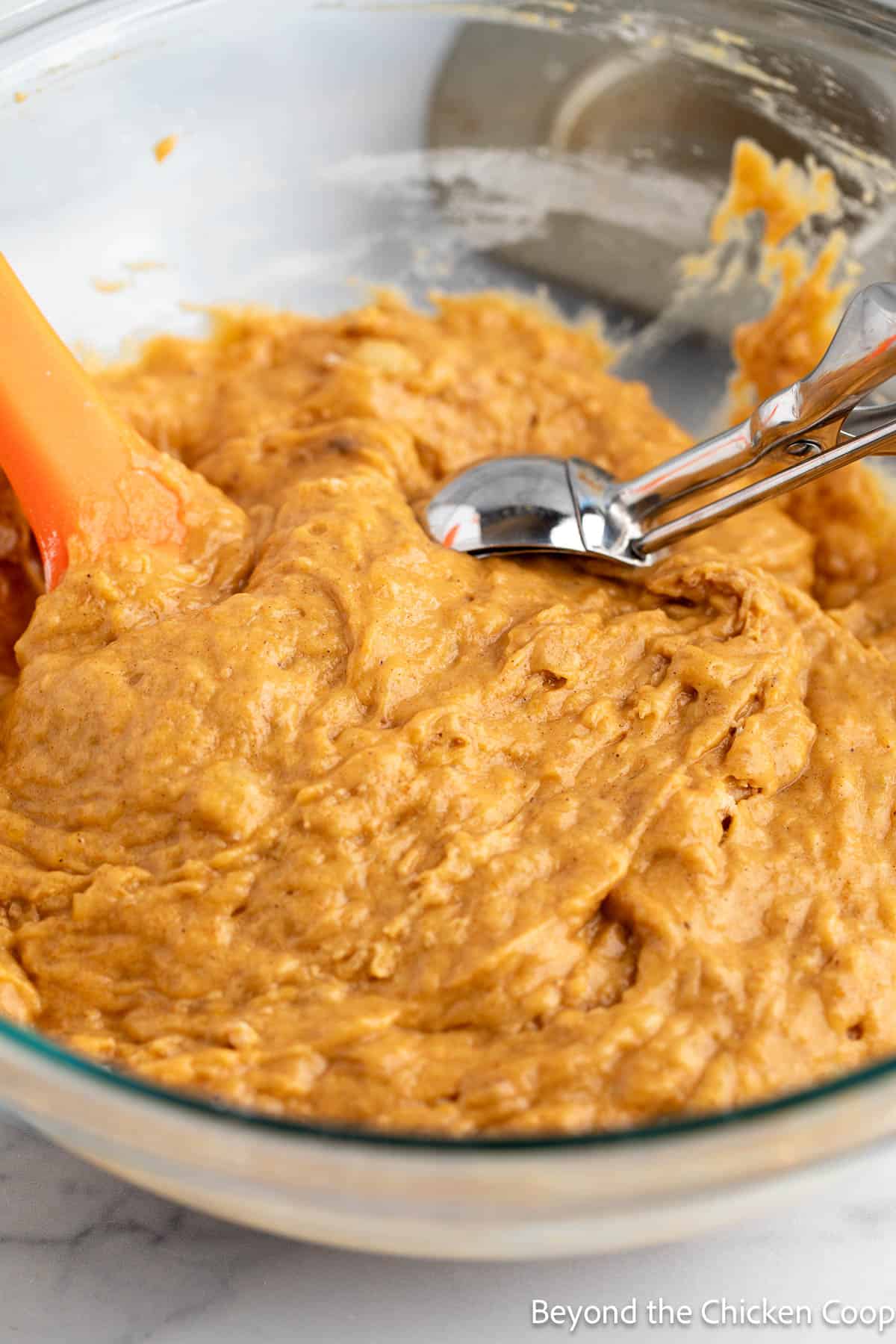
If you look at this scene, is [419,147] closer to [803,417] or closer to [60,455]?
[60,455]

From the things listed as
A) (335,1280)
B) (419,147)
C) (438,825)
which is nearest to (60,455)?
(438,825)

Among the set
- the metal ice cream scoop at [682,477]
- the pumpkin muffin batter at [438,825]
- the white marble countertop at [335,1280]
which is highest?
the metal ice cream scoop at [682,477]

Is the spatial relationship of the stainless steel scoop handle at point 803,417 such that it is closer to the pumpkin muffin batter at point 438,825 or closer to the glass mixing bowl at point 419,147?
the pumpkin muffin batter at point 438,825

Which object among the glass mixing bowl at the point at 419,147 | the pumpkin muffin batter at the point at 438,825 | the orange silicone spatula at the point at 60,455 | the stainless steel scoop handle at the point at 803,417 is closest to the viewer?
the pumpkin muffin batter at the point at 438,825

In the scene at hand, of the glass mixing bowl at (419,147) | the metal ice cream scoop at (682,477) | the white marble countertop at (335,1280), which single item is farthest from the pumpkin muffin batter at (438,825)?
the glass mixing bowl at (419,147)

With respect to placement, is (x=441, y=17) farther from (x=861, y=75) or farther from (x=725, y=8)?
(x=861, y=75)

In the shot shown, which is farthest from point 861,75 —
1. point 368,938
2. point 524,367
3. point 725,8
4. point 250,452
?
point 368,938

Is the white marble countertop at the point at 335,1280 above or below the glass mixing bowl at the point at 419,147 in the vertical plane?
Result: below
